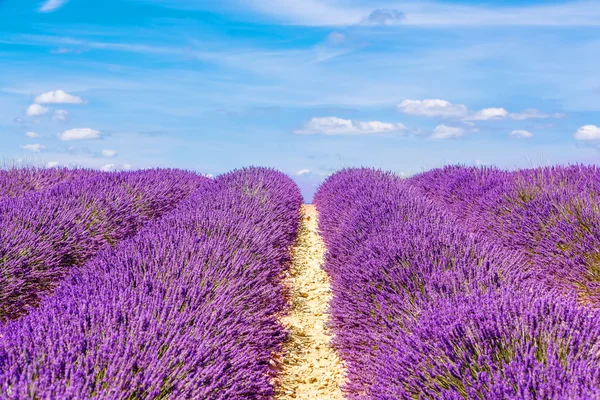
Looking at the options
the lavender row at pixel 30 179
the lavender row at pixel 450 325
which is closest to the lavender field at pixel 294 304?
the lavender row at pixel 450 325

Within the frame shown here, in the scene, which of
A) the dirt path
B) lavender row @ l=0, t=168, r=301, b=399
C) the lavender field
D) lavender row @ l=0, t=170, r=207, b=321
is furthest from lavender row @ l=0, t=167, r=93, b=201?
lavender row @ l=0, t=168, r=301, b=399

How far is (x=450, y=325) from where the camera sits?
2.12 m

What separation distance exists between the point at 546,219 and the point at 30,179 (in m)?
7.69

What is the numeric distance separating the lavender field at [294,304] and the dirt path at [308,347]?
1 centimetres

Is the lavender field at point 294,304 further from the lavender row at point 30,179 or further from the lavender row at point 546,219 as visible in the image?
the lavender row at point 30,179

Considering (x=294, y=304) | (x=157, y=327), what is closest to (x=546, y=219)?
(x=294, y=304)

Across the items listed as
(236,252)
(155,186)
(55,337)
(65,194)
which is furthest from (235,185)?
(55,337)

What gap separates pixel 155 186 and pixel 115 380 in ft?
19.3

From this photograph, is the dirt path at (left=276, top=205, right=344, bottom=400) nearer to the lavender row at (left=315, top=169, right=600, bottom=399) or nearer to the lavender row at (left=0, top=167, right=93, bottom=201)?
the lavender row at (left=315, top=169, right=600, bottom=399)

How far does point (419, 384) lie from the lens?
1998mm

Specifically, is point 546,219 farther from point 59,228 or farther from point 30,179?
point 30,179

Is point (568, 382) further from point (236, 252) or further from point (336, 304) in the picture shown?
point (236, 252)

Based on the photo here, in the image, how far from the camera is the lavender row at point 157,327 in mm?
1863

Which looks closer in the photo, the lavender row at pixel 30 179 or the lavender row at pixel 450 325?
the lavender row at pixel 450 325
